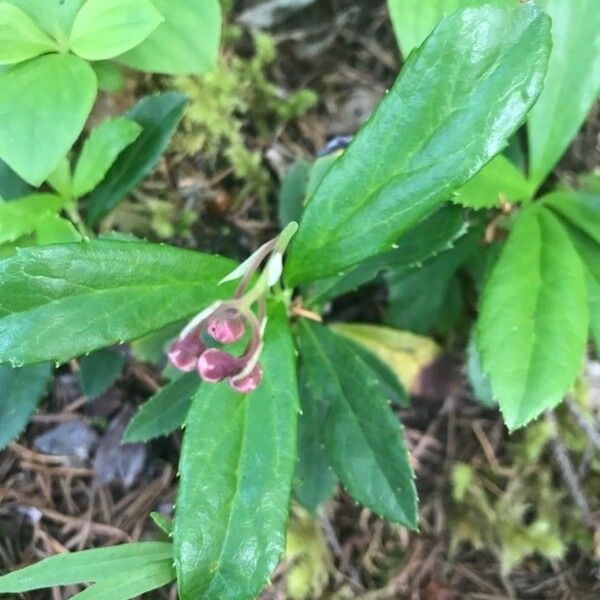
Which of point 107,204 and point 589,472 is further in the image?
point 589,472

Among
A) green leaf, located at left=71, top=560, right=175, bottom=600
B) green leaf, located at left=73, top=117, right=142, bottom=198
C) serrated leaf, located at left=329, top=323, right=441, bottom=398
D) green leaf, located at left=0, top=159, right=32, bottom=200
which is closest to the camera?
green leaf, located at left=71, top=560, right=175, bottom=600

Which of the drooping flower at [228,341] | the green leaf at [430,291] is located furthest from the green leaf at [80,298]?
the green leaf at [430,291]

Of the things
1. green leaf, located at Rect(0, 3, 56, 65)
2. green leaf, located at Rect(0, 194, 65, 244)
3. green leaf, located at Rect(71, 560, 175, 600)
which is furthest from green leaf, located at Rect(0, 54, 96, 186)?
green leaf, located at Rect(71, 560, 175, 600)

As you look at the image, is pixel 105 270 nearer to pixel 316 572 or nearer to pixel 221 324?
pixel 221 324

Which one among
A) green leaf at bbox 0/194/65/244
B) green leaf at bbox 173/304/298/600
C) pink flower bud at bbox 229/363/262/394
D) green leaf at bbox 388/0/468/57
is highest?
green leaf at bbox 388/0/468/57

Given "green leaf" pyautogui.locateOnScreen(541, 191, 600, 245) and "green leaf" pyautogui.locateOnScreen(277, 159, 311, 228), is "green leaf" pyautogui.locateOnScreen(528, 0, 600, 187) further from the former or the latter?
"green leaf" pyautogui.locateOnScreen(277, 159, 311, 228)

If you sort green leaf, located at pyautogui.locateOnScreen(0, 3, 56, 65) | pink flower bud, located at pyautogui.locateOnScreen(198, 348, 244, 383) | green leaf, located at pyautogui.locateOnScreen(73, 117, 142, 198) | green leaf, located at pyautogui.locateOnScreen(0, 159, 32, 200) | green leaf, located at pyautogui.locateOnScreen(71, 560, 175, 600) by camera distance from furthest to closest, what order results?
1. green leaf, located at pyautogui.locateOnScreen(0, 159, 32, 200)
2. green leaf, located at pyautogui.locateOnScreen(73, 117, 142, 198)
3. green leaf, located at pyautogui.locateOnScreen(0, 3, 56, 65)
4. green leaf, located at pyautogui.locateOnScreen(71, 560, 175, 600)
5. pink flower bud, located at pyautogui.locateOnScreen(198, 348, 244, 383)

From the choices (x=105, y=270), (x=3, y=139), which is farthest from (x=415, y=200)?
(x=3, y=139)
